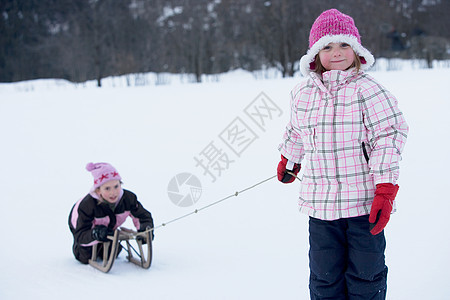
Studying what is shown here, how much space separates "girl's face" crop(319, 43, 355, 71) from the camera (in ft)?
4.70

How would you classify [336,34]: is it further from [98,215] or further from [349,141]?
[98,215]

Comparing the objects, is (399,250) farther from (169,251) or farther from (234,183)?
(234,183)

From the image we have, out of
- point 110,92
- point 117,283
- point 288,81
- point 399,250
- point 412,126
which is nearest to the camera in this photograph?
point 117,283

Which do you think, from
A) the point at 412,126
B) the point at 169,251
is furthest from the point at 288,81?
the point at 169,251

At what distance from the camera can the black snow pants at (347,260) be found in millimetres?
1397

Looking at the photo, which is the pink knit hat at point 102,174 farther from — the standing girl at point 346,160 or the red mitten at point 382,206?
the red mitten at point 382,206

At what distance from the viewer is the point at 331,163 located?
1410mm

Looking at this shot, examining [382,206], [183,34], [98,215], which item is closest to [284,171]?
[382,206]

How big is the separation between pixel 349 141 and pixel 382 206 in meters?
0.23

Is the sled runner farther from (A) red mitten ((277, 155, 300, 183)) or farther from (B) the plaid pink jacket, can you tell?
(B) the plaid pink jacket

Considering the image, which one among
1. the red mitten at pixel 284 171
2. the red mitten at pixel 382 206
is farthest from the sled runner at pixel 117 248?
the red mitten at pixel 382 206

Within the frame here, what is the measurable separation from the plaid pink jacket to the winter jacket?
4.63 feet

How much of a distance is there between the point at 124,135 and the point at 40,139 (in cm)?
125

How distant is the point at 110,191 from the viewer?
8.08 ft
